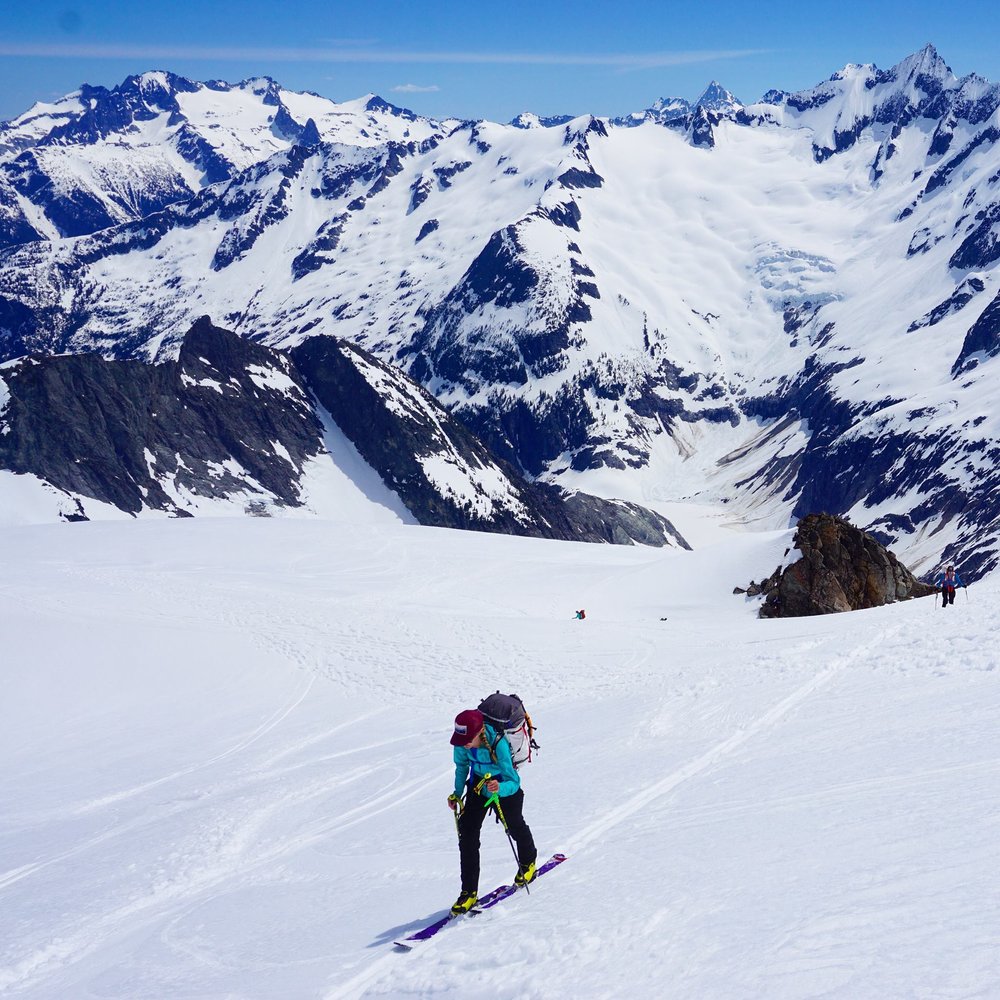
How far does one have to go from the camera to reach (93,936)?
11664mm

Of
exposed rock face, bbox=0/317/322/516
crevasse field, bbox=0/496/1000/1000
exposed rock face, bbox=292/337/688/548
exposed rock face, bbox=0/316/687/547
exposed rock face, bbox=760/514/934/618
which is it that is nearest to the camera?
crevasse field, bbox=0/496/1000/1000

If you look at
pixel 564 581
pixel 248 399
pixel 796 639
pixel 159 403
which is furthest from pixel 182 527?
pixel 248 399

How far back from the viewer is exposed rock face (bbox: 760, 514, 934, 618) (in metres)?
45.0

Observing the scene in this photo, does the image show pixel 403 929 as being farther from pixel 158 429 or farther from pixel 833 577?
pixel 158 429

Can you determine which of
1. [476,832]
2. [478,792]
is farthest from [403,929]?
[478,792]

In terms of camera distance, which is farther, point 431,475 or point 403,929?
point 431,475

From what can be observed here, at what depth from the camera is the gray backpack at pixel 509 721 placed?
10211 millimetres

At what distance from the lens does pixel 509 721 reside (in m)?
10.2

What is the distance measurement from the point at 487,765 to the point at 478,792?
0.32 m

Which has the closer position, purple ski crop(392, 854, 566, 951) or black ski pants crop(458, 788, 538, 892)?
purple ski crop(392, 854, 566, 951)

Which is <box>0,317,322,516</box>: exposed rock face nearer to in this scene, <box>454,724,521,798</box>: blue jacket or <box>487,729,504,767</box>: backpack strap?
<box>454,724,521,798</box>: blue jacket

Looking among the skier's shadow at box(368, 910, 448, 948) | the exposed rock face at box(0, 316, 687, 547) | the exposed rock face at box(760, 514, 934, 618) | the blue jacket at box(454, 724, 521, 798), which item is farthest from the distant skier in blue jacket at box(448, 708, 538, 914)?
the exposed rock face at box(0, 316, 687, 547)

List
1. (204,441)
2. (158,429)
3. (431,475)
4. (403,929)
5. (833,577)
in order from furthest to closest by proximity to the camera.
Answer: (431,475), (204,441), (158,429), (833,577), (403,929)

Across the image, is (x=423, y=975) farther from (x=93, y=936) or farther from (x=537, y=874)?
(x=93, y=936)
